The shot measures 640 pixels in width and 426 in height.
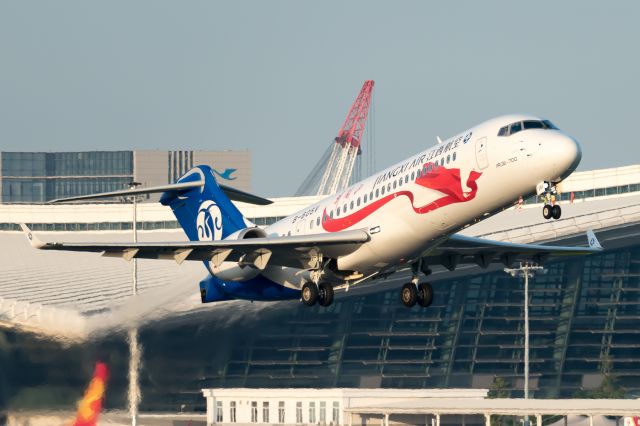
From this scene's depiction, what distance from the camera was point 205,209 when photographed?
52.3 meters

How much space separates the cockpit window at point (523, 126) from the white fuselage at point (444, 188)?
0.16 metres

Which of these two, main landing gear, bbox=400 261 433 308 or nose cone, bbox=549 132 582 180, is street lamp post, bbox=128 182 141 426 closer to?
main landing gear, bbox=400 261 433 308

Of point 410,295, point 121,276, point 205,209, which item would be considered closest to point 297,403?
point 121,276

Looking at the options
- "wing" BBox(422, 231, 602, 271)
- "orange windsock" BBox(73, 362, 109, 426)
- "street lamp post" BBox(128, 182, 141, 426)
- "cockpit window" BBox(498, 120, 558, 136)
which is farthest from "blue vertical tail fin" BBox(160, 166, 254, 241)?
"cockpit window" BBox(498, 120, 558, 136)

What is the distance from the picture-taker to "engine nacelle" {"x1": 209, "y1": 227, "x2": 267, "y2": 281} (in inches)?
1885

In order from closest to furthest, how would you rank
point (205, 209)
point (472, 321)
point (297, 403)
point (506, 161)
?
point (506, 161)
point (205, 209)
point (297, 403)
point (472, 321)

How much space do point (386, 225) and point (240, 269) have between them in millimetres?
7722

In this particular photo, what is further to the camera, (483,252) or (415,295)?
(483,252)

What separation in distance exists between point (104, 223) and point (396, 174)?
100501 millimetres

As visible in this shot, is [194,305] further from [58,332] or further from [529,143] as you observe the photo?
[529,143]

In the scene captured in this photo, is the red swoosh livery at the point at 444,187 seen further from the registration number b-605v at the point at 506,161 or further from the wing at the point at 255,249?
the wing at the point at 255,249

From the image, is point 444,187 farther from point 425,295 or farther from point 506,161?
point 425,295

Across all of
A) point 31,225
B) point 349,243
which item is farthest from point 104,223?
point 349,243

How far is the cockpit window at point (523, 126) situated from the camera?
1558 inches
